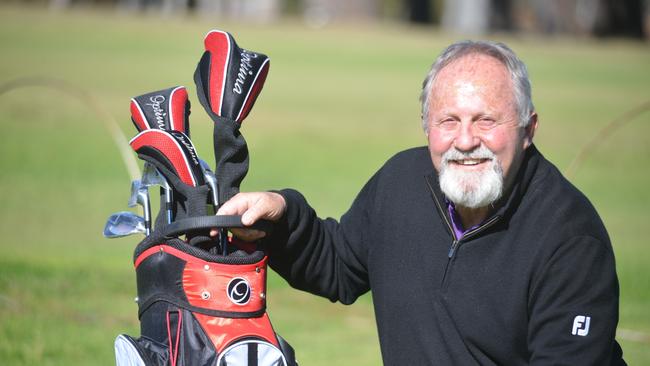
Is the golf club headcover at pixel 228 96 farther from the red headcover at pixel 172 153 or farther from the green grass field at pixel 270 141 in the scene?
the green grass field at pixel 270 141

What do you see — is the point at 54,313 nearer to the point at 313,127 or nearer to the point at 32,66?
the point at 313,127

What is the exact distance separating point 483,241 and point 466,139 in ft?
1.19

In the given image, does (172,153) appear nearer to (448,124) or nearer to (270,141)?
(448,124)

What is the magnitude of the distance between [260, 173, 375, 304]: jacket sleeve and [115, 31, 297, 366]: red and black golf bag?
0.34 meters

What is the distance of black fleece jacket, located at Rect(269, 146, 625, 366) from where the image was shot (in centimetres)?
344

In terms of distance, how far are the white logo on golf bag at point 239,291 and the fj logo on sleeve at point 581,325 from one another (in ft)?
3.42

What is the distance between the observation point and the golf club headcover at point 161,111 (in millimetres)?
3598

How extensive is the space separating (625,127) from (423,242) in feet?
64.9

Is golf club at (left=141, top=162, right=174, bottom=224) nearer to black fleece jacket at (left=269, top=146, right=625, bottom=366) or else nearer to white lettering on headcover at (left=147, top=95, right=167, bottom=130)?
white lettering on headcover at (left=147, top=95, right=167, bottom=130)

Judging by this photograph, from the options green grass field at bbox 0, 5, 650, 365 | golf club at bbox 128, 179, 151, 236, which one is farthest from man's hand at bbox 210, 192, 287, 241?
green grass field at bbox 0, 5, 650, 365

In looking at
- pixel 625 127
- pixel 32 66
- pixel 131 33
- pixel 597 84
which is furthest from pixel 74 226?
pixel 131 33

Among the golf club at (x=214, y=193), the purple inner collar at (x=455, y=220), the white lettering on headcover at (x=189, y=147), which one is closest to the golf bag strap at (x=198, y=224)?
the golf club at (x=214, y=193)

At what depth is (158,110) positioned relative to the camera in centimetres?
363

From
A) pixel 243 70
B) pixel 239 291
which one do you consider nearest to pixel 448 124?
pixel 243 70
